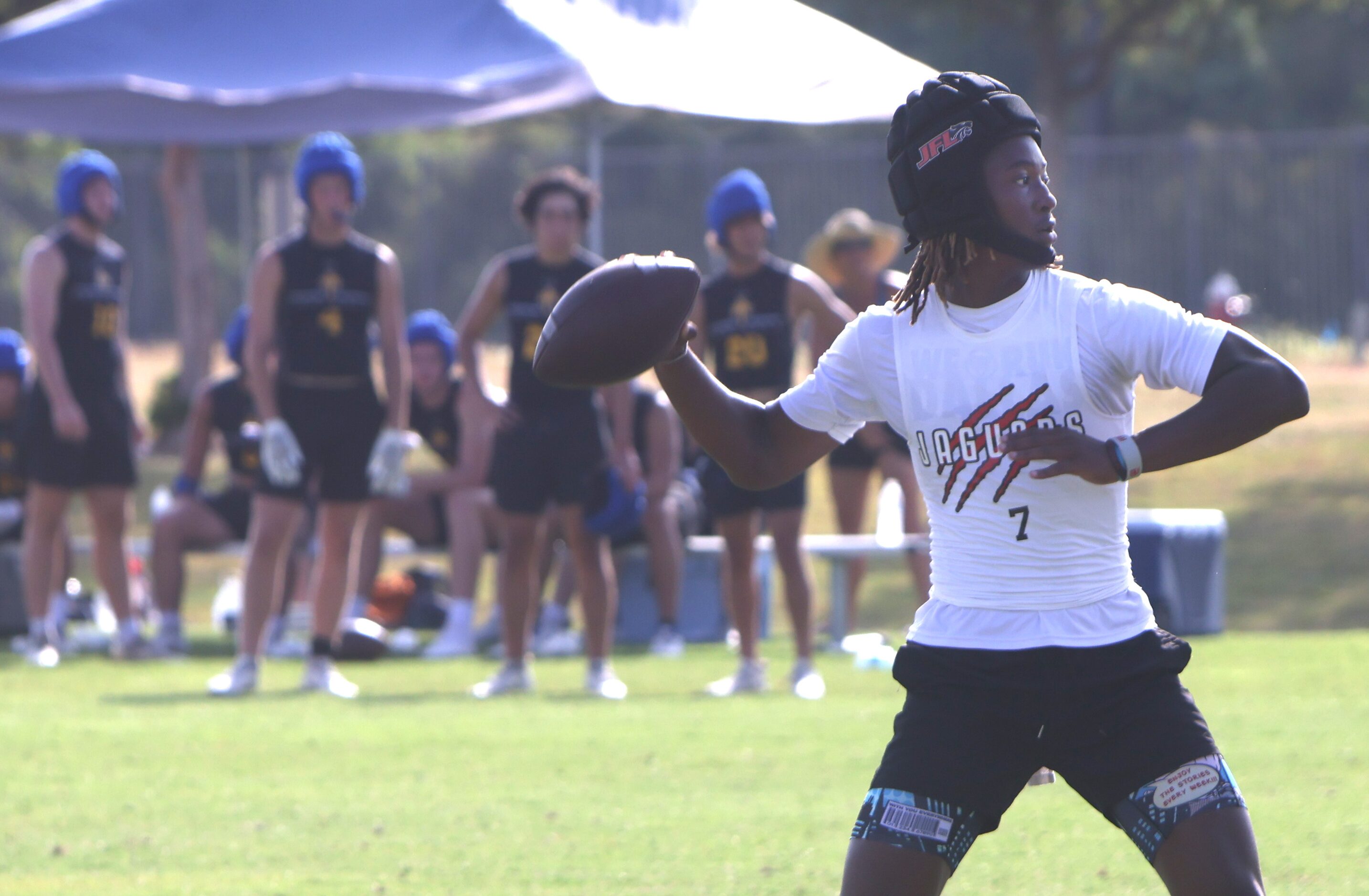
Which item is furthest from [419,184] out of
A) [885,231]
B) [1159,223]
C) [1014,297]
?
[1014,297]

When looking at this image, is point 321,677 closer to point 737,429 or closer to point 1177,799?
point 737,429

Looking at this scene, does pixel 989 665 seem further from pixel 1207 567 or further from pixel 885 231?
pixel 885 231

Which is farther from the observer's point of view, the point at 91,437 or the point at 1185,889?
the point at 91,437

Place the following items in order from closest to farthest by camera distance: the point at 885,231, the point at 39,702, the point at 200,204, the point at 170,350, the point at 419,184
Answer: the point at 39,702 → the point at 885,231 → the point at 200,204 → the point at 419,184 → the point at 170,350

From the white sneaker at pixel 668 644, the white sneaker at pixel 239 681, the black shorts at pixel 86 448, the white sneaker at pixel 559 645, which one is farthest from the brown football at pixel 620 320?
the white sneaker at pixel 559 645

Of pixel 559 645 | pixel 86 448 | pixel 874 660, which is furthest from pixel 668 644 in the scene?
pixel 86 448

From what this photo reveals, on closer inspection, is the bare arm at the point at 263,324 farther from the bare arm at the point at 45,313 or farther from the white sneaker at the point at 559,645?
the white sneaker at the point at 559,645

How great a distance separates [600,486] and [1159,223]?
15.4 meters

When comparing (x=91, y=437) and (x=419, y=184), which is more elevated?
(x=419, y=184)

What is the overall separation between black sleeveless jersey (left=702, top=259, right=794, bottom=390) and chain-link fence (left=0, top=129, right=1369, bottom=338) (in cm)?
1256

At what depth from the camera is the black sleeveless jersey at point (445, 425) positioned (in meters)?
11.7

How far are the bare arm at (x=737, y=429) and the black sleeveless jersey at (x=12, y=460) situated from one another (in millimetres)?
8459

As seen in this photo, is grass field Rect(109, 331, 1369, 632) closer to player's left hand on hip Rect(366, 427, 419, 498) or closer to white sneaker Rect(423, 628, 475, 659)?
white sneaker Rect(423, 628, 475, 659)

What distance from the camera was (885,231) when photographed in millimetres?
12430
